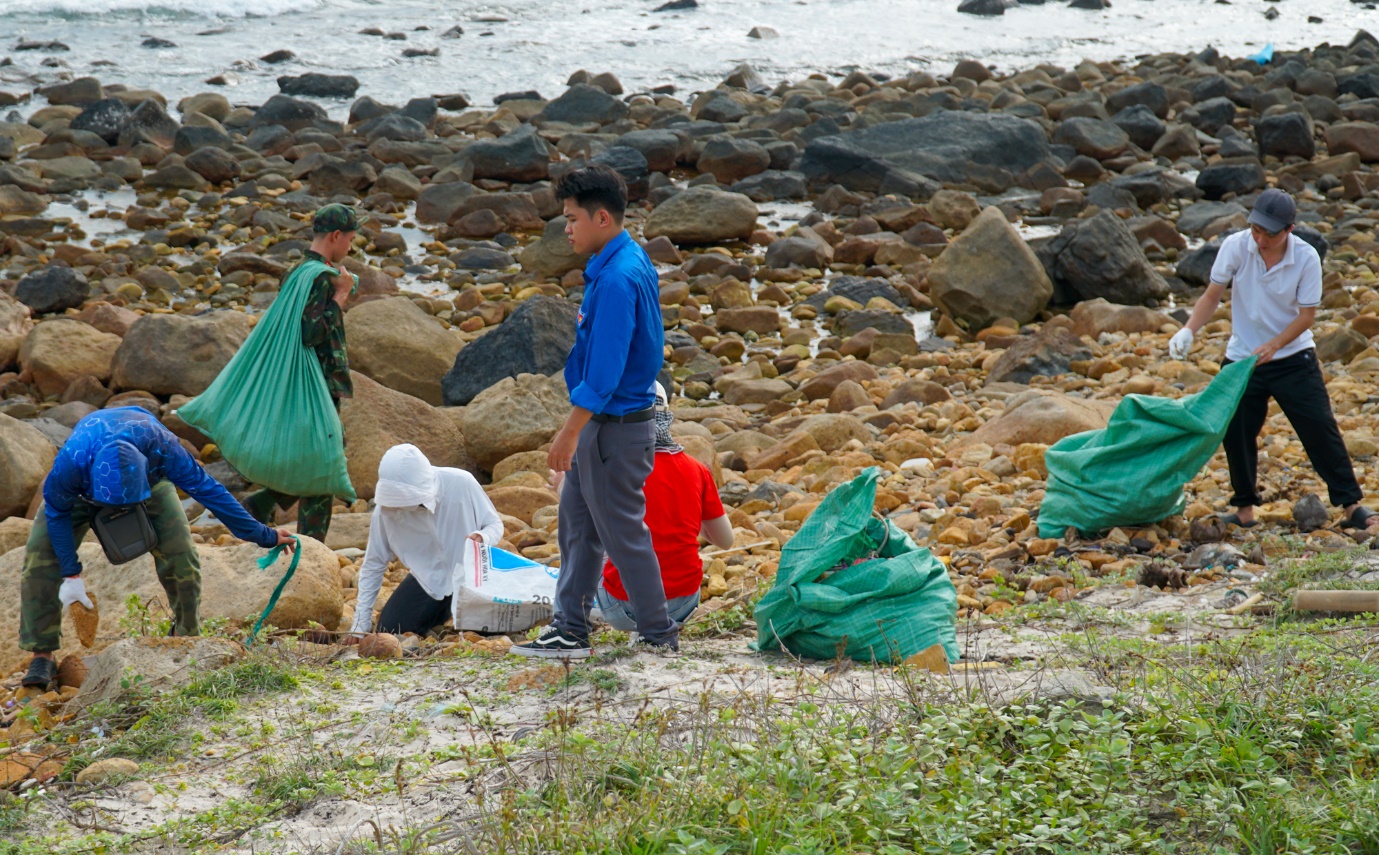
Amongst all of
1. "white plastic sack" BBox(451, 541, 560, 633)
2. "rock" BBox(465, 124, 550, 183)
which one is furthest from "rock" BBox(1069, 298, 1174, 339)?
"rock" BBox(465, 124, 550, 183)

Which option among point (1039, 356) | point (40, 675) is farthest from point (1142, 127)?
point (40, 675)

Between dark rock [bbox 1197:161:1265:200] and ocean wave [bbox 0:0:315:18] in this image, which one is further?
ocean wave [bbox 0:0:315:18]

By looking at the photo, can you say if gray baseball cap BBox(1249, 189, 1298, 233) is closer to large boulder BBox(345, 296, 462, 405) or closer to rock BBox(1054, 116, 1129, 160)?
large boulder BBox(345, 296, 462, 405)

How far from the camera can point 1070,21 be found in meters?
31.4

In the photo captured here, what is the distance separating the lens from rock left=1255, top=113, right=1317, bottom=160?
57.9 ft

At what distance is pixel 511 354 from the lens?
936 centimetres

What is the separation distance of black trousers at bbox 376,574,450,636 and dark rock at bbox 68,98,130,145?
46.4 ft

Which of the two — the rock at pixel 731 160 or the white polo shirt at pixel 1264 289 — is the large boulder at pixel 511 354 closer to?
the white polo shirt at pixel 1264 289

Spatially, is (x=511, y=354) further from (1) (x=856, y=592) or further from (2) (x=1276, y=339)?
(1) (x=856, y=592)

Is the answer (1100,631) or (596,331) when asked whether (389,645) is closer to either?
(596,331)

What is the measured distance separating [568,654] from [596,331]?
3.68 ft

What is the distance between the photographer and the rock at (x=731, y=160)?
16.6m

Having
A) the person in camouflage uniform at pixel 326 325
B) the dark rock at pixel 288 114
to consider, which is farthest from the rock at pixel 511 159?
the person in camouflage uniform at pixel 326 325

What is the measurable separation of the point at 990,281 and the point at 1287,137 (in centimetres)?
860
